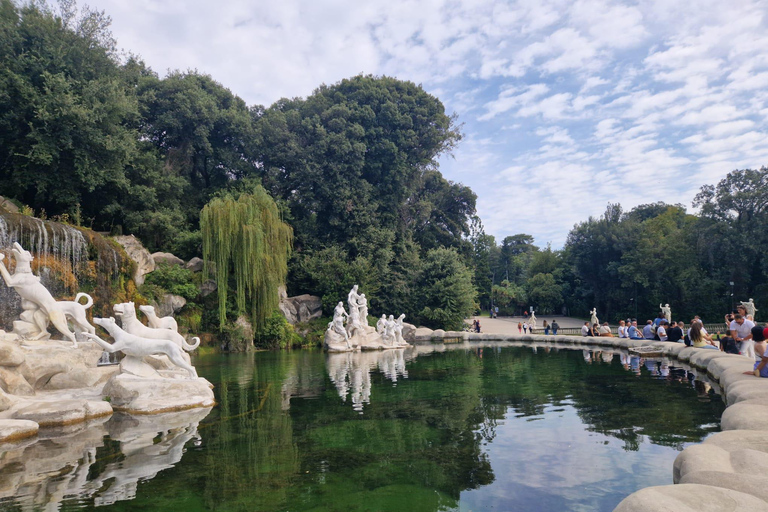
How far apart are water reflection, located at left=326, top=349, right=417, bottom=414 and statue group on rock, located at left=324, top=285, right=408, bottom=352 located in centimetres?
413

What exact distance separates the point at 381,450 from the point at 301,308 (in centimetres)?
2401

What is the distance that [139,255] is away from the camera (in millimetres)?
23375

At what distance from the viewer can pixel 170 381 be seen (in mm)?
8938

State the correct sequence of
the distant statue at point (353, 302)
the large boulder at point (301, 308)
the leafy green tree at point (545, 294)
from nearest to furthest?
1. the distant statue at point (353, 302)
2. the large boulder at point (301, 308)
3. the leafy green tree at point (545, 294)

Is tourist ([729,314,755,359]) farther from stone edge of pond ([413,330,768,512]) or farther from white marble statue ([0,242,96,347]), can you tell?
white marble statue ([0,242,96,347])

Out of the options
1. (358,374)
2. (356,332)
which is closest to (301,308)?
(356,332)

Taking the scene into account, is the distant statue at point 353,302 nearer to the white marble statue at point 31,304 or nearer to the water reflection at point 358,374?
the water reflection at point 358,374

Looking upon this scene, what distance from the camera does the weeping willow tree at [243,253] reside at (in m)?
23.7

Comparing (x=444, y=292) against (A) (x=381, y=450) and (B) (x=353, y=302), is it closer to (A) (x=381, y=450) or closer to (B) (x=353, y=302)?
(B) (x=353, y=302)

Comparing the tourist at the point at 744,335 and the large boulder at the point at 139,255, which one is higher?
the large boulder at the point at 139,255

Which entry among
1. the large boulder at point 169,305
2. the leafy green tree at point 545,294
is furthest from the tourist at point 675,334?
the leafy green tree at point 545,294

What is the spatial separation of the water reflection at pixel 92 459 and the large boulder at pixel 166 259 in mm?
18667

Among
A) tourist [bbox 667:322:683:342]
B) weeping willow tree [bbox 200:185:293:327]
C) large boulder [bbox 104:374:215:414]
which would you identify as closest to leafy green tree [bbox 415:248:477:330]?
weeping willow tree [bbox 200:185:293:327]

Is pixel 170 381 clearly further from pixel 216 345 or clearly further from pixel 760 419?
pixel 216 345
